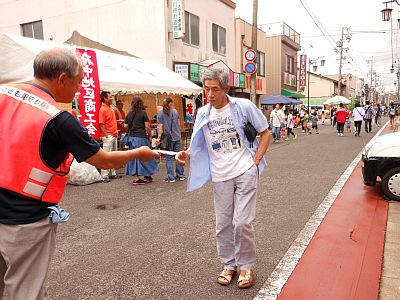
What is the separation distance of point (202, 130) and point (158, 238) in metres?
1.76

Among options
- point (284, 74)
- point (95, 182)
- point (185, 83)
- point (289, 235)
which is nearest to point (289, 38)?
point (284, 74)

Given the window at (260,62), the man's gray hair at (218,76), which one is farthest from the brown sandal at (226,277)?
the window at (260,62)

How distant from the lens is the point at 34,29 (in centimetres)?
1834

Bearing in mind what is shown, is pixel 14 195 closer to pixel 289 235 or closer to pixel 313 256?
pixel 313 256

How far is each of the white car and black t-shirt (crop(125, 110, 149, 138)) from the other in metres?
4.35

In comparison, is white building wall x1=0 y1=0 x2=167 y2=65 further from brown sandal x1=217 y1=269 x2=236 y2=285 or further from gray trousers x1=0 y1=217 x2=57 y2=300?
gray trousers x1=0 y1=217 x2=57 y2=300

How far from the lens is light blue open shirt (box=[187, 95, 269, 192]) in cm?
306

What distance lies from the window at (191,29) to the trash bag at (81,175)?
33.0ft

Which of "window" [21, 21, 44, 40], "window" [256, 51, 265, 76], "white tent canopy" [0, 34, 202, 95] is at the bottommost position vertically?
"white tent canopy" [0, 34, 202, 95]

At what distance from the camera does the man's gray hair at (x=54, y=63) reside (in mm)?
1771

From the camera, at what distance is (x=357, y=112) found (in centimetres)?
1725

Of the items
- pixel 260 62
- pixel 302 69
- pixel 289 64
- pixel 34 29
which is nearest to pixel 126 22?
pixel 34 29

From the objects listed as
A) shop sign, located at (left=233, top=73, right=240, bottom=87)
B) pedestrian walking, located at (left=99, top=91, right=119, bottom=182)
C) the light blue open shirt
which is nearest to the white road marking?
the light blue open shirt

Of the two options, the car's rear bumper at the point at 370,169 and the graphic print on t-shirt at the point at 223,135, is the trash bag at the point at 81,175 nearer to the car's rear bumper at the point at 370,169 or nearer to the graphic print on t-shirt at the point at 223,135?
the graphic print on t-shirt at the point at 223,135
